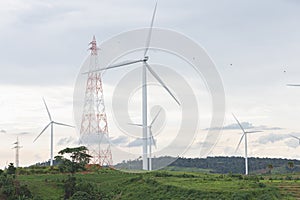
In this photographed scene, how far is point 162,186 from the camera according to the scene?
61375 mm

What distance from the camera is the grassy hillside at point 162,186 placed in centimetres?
5531

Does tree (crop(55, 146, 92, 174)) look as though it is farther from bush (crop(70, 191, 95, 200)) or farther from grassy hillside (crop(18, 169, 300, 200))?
bush (crop(70, 191, 95, 200))

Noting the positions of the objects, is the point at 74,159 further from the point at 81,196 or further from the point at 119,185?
the point at 81,196

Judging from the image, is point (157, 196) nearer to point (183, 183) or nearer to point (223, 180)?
point (183, 183)

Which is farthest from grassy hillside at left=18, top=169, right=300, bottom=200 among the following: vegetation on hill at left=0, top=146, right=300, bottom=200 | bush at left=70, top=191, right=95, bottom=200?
Result: bush at left=70, top=191, right=95, bottom=200

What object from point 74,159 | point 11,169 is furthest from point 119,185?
point 11,169

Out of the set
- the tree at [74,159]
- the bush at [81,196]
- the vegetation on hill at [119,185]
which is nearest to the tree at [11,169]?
the vegetation on hill at [119,185]

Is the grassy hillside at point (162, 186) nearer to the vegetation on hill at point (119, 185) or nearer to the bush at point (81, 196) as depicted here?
the vegetation on hill at point (119, 185)

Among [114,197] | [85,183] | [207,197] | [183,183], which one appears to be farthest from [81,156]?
[207,197]

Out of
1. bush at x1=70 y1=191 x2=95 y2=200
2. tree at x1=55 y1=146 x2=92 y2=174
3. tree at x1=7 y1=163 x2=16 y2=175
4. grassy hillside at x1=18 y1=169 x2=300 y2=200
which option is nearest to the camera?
grassy hillside at x1=18 y1=169 x2=300 y2=200

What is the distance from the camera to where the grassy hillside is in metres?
55.3

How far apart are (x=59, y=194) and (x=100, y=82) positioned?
17541 mm

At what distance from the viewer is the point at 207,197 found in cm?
5441

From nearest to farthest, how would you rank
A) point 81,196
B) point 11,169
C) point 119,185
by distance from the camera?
point 81,196, point 119,185, point 11,169
